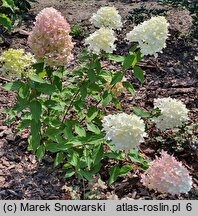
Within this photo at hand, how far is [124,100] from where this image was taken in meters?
4.19

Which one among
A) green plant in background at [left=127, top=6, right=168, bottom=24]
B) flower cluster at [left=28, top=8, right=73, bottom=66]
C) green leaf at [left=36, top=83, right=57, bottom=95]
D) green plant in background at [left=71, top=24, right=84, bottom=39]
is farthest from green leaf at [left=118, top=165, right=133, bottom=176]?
green plant in background at [left=127, top=6, right=168, bottom=24]

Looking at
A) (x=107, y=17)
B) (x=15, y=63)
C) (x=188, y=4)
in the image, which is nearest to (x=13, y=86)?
(x=15, y=63)

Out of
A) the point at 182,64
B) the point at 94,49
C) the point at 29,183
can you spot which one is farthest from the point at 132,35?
the point at 182,64

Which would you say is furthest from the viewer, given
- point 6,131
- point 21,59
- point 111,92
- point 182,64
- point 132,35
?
point 182,64

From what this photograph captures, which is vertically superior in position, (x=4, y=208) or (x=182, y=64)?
(x=182, y=64)

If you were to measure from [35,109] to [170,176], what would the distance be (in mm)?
935

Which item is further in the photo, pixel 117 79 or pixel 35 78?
pixel 117 79

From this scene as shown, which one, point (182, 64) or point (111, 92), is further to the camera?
point (182, 64)

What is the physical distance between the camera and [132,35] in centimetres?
303

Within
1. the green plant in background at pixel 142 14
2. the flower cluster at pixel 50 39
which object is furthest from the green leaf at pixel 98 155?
the green plant in background at pixel 142 14

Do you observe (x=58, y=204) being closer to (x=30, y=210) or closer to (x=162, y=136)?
(x=30, y=210)

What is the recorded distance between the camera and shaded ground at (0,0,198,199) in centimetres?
325

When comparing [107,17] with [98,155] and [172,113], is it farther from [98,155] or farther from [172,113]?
[98,155]

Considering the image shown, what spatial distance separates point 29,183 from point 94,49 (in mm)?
1101
